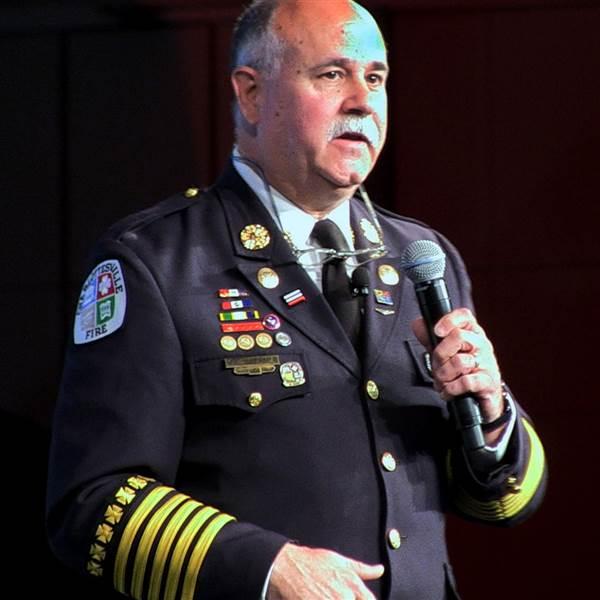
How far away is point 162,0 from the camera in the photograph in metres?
2.97

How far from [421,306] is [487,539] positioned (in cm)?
130

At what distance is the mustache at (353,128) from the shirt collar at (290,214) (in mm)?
123

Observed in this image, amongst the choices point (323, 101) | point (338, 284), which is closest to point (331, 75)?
point (323, 101)

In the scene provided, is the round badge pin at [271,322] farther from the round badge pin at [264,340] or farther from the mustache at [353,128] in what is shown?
the mustache at [353,128]

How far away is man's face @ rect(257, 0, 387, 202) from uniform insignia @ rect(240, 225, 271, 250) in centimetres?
8

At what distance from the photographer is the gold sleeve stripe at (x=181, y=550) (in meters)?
1.75

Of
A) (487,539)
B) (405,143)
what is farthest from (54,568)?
(405,143)

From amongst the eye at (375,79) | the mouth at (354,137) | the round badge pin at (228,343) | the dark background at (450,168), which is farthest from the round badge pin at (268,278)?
the dark background at (450,168)

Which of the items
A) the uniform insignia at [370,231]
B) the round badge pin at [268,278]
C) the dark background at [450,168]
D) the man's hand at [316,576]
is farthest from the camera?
A: the dark background at [450,168]

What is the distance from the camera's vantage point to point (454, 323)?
5.83 ft

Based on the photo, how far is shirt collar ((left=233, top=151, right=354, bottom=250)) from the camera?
6.63 ft

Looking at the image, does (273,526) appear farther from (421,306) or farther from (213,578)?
(421,306)

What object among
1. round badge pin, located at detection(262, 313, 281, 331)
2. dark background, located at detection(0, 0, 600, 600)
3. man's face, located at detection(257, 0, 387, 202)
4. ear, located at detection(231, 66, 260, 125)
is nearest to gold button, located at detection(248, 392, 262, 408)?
round badge pin, located at detection(262, 313, 281, 331)

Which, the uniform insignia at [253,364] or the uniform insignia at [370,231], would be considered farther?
the uniform insignia at [370,231]
